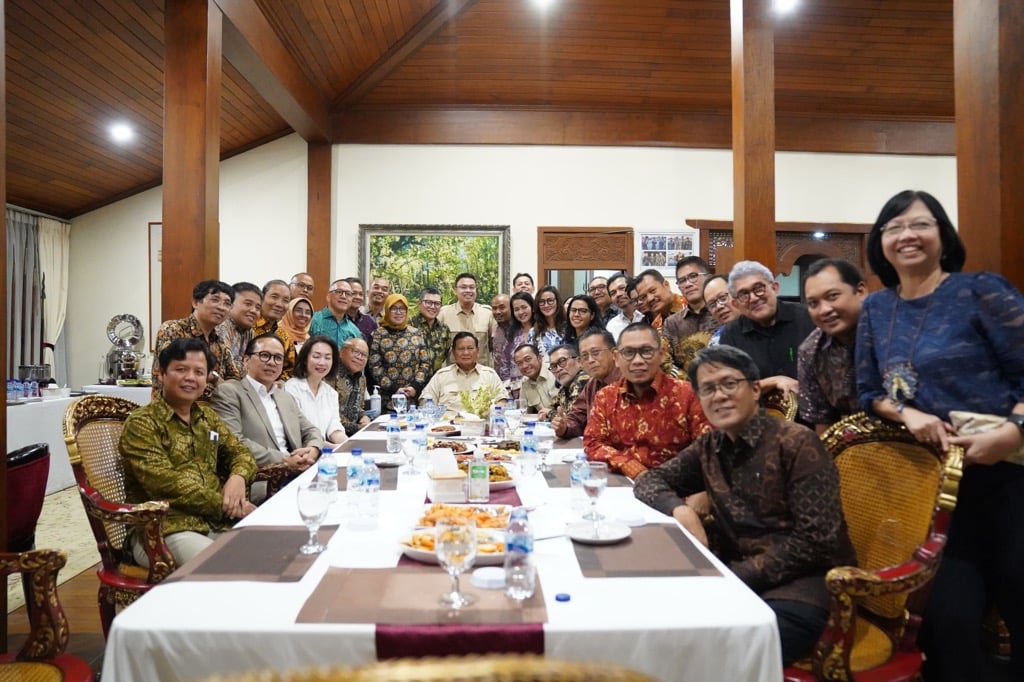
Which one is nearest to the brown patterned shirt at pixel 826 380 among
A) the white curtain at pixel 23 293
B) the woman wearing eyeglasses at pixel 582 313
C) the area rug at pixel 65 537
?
the woman wearing eyeglasses at pixel 582 313

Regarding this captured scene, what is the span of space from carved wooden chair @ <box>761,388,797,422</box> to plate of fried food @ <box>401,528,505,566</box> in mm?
1316

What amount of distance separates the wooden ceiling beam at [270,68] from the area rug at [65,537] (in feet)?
12.2

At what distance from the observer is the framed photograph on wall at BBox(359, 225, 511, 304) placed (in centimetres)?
764

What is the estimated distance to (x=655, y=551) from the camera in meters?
1.58

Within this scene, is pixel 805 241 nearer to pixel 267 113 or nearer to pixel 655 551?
pixel 267 113

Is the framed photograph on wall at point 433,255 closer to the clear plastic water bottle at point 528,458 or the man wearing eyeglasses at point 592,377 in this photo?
the man wearing eyeglasses at point 592,377

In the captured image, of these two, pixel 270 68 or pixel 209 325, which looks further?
pixel 270 68

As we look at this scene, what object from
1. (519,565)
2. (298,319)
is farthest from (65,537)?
(519,565)

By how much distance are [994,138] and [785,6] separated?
4462mm

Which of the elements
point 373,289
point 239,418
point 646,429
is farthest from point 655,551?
point 373,289

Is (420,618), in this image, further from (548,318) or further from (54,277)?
(54,277)

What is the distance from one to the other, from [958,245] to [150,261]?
8.78m

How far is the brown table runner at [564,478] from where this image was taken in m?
2.36

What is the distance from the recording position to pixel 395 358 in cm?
510
